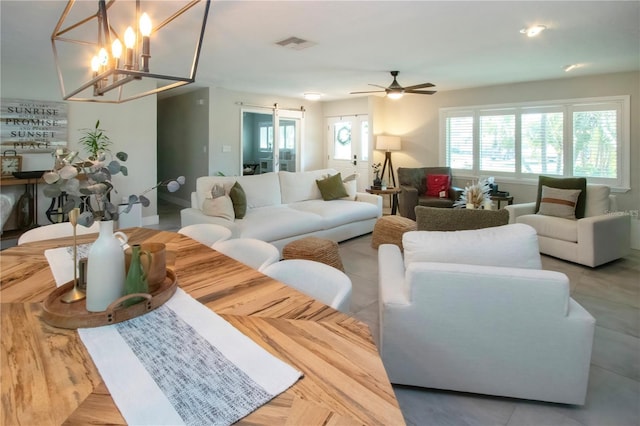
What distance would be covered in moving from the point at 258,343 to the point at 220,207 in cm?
309

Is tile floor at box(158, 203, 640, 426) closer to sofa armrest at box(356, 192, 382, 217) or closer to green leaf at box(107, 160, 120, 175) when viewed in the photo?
green leaf at box(107, 160, 120, 175)

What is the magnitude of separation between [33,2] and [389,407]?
3623 mm

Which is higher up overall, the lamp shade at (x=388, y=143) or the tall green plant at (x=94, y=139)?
the lamp shade at (x=388, y=143)

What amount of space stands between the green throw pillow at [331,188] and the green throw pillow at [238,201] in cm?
152

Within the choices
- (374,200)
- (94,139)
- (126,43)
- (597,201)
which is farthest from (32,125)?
(597,201)

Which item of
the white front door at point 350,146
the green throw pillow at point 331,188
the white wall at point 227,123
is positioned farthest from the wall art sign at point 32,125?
the white front door at point 350,146

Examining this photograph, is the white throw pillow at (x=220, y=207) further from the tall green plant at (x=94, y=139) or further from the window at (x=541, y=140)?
the window at (x=541, y=140)

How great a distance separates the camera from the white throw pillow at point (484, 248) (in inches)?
72.1

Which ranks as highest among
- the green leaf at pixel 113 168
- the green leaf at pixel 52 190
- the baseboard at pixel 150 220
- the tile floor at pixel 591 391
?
the green leaf at pixel 113 168

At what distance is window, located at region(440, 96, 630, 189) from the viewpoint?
5277 millimetres

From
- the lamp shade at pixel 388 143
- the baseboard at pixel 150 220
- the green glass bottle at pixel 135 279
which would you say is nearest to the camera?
the green glass bottle at pixel 135 279

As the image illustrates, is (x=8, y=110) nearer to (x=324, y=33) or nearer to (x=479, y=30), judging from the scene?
→ (x=324, y=33)

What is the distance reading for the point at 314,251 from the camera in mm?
3355

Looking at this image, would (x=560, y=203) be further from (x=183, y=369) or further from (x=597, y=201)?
(x=183, y=369)
